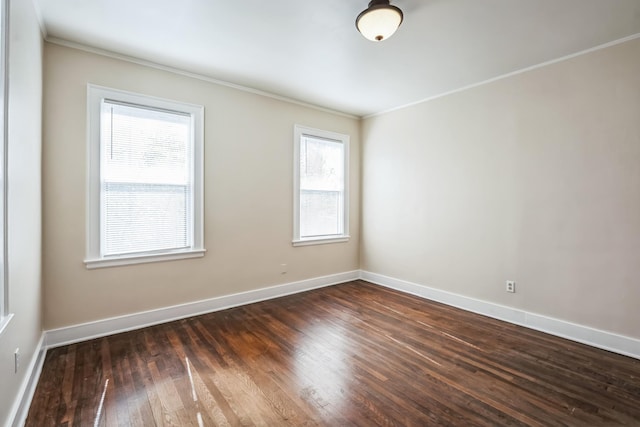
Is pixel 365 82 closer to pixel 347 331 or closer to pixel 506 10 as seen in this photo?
pixel 506 10

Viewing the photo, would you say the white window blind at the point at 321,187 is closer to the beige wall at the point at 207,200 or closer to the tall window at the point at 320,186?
the tall window at the point at 320,186

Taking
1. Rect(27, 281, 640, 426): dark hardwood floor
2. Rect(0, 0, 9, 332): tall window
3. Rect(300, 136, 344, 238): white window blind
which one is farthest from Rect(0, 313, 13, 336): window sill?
Rect(300, 136, 344, 238): white window blind

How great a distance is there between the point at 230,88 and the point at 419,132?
2.59 meters

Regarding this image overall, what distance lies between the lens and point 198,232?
3510 millimetres

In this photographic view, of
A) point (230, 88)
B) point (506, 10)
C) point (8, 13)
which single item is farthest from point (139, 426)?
point (506, 10)

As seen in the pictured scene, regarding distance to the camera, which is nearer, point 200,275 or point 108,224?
point 108,224

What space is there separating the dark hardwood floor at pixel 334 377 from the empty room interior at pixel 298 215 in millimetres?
20

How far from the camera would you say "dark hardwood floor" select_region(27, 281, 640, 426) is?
1.88 metres

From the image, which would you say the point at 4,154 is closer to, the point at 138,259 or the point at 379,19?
the point at 138,259

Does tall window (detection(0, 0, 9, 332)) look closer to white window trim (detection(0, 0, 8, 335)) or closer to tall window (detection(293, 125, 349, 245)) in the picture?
white window trim (detection(0, 0, 8, 335))

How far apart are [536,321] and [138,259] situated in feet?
13.7

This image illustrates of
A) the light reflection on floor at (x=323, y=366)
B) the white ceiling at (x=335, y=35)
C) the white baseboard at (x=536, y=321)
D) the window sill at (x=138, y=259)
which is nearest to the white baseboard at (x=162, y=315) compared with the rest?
the window sill at (x=138, y=259)

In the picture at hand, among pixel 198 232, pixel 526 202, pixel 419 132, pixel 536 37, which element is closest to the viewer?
pixel 536 37

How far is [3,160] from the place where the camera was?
158cm
